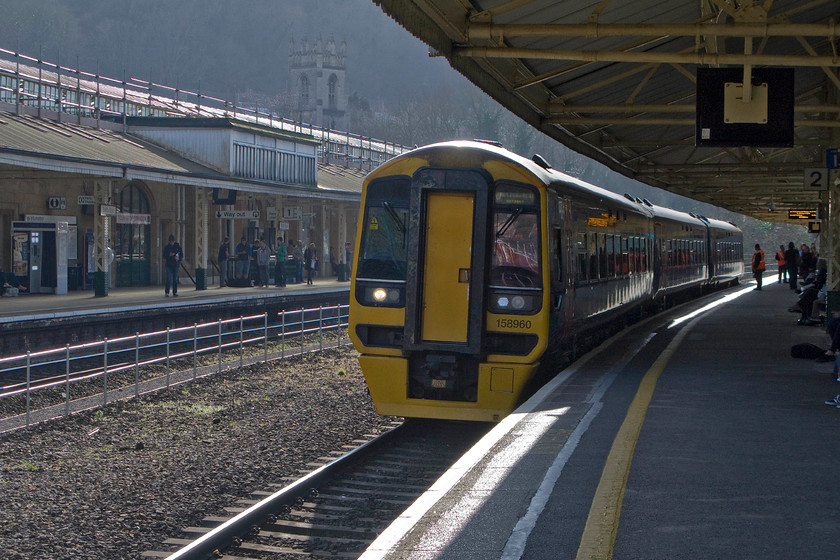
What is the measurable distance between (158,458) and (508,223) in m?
4.46

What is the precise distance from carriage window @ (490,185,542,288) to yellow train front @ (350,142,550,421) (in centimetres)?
1

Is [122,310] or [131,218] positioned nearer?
[122,310]

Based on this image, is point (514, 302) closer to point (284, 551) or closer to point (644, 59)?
point (644, 59)

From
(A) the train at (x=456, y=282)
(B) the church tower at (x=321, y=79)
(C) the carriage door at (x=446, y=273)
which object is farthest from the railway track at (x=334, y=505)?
(B) the church tower at (x=321, y=79)

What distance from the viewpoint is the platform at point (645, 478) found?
5.42m

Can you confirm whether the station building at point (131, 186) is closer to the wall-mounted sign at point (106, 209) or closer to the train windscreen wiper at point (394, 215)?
the wall-mounted sign at point (106, 209)

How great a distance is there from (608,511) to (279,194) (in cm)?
3149

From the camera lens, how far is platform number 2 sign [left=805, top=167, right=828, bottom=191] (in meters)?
18.5

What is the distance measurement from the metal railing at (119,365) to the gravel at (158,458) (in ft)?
1.16

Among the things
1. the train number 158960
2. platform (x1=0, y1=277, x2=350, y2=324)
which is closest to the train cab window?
the train number 158960

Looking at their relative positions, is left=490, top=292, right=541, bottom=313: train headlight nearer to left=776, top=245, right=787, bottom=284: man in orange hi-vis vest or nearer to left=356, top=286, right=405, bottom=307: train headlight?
left=356, top=286, right=405, bottom=307: train headlight

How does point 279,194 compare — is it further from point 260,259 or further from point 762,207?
point 762,207

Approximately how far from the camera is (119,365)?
18688mm

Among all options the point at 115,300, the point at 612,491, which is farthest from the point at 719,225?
the point at 612,491
